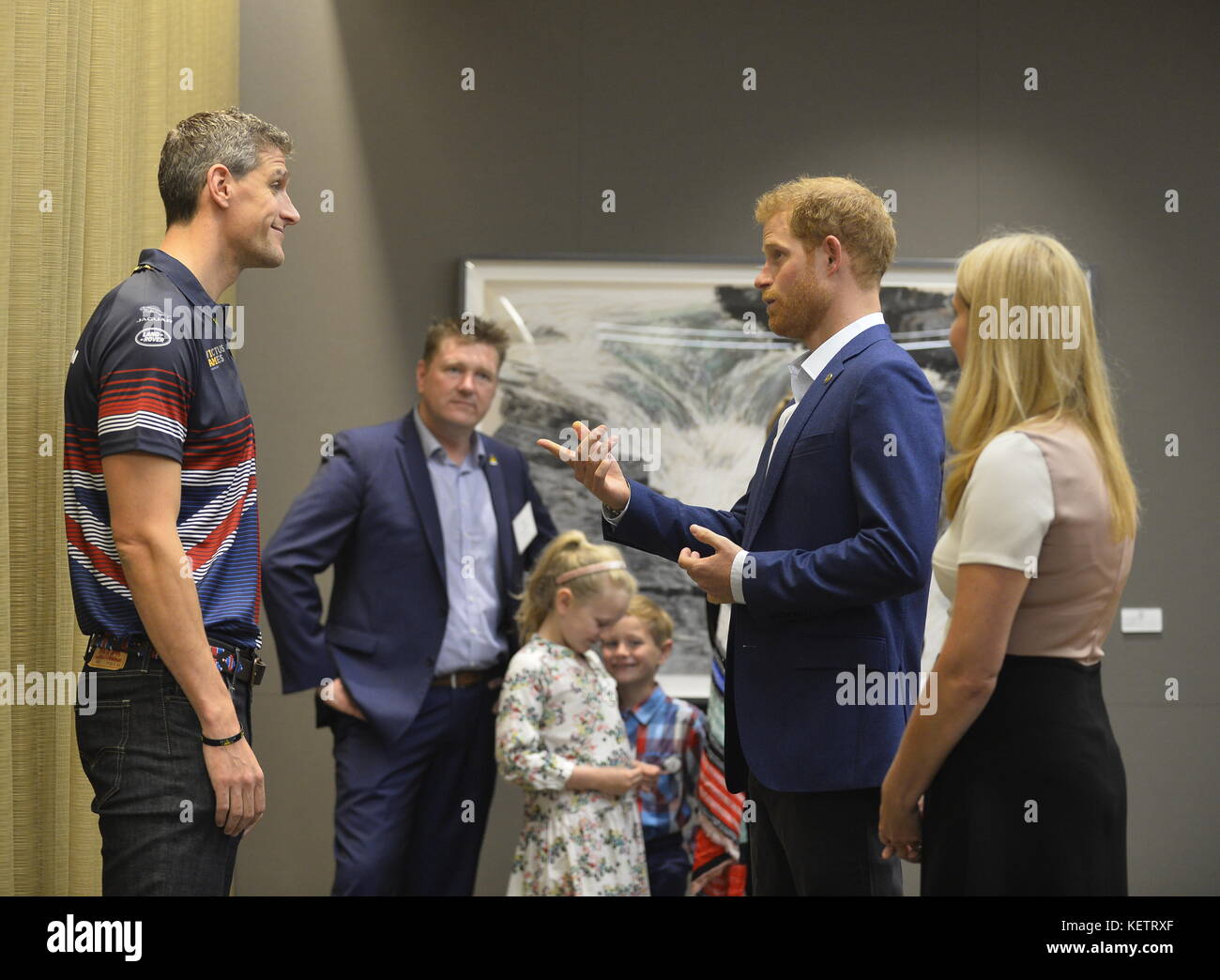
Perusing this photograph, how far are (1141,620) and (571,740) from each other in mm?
2404

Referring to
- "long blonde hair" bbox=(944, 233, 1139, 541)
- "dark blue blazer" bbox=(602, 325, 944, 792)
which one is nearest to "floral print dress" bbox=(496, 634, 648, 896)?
"dark blue blazer" bbox=(602, 325, 944, 792)

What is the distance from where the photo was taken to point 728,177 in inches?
172

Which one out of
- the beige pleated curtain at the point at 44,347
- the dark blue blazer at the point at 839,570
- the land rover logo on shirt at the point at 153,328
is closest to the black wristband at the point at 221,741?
the land rover logo on shirt at the point at 153,328

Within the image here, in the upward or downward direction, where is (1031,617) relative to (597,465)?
downward

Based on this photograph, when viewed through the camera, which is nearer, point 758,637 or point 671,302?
point 758,637

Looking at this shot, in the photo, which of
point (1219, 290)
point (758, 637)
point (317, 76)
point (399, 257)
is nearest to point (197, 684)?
point (758, 637)

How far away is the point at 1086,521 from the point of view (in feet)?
5.83

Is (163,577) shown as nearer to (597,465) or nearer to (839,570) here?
(597,465)

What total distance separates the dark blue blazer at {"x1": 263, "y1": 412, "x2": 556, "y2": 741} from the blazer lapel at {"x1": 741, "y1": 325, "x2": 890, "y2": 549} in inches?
57.3

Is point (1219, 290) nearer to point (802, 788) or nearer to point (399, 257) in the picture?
point (399, 257)

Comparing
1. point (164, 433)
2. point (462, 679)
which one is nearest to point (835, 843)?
point (164, 433)

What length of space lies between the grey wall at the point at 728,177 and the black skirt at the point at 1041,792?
8.62 ft

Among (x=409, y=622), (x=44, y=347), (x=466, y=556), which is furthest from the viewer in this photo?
(x=466, y=556)
